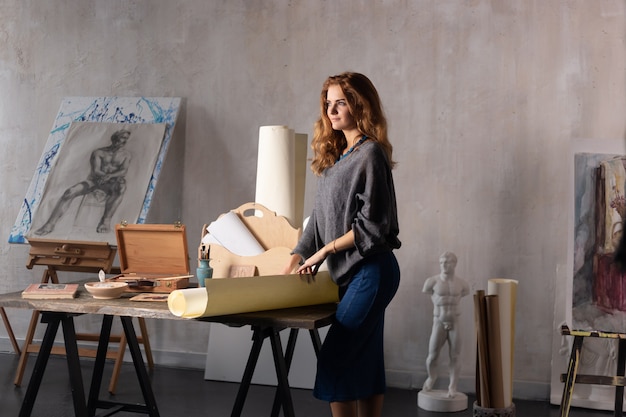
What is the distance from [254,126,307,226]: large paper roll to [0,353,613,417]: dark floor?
54.0 inches

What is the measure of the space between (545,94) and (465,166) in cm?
67

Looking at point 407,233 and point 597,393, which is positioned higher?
point 407,233

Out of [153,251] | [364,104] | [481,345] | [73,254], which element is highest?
[364,104]

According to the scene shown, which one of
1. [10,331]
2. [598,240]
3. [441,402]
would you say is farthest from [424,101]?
[10,331]

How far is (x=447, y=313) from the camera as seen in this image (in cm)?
479

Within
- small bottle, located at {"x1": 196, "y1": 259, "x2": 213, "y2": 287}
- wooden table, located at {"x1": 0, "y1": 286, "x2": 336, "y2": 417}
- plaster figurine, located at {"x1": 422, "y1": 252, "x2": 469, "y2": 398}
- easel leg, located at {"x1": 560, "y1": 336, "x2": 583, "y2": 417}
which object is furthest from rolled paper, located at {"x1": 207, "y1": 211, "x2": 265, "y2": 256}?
easel leg, located at {"x1": 560, "y1": 336, "x2": 583, "y2": 417}

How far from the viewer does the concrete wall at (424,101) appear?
16.3ft

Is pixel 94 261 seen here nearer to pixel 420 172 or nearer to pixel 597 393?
pixel 420 172

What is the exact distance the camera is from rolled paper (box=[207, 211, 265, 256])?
364cm

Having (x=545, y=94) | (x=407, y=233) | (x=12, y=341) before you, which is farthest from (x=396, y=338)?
(x=12, y=341)

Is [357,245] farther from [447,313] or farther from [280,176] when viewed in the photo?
[447,313]

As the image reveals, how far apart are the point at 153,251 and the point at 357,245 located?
4.64 feet

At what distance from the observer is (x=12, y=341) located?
586cm

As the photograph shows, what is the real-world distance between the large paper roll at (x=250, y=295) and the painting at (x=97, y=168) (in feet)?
7.43
